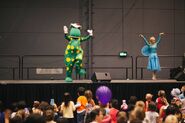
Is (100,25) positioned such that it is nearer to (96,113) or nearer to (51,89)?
(51,89)

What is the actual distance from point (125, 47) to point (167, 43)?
1552 mm

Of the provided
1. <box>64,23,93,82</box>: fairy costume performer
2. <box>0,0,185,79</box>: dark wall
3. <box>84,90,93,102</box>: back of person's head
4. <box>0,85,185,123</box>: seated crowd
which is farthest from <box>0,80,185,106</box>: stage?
<box>0,0,185,79</box>: dark wall

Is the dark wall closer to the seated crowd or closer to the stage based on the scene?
the stage

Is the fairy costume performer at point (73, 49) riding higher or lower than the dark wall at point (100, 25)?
lower

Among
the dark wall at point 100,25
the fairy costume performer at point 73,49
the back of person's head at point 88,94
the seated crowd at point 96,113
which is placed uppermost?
the dark wall at point 100,25

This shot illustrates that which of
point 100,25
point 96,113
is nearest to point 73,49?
point 100,25

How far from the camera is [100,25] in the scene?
14.4 metres

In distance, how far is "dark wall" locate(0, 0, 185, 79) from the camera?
554 inches

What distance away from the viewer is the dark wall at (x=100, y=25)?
46.2ft

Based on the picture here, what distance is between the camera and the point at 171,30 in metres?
14.6

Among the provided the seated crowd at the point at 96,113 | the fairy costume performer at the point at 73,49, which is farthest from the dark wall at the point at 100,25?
the seated crowd at the point at 96,113

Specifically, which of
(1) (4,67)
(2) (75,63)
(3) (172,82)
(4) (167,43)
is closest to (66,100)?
(2) (75,63)

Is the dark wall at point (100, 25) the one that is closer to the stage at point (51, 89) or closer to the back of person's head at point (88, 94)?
the stage at point (51, 89)

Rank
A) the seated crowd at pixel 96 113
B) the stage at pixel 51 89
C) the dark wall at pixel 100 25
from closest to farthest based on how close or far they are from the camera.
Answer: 1. the seated crowd at pixel 96 113
2. the stage at pixel 51 89
3. the dark wall at pixel 100 25
